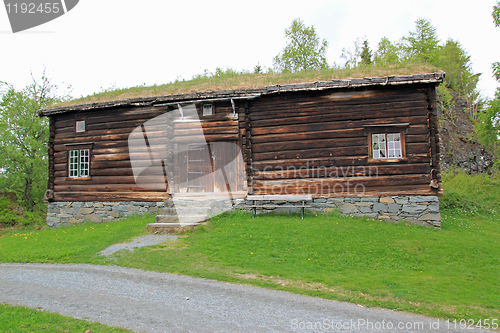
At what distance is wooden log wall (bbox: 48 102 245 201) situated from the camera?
12656 mm

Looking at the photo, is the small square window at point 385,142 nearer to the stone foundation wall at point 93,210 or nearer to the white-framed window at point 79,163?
the stone foundation wall at point 93,210

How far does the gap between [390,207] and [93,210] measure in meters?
12.7

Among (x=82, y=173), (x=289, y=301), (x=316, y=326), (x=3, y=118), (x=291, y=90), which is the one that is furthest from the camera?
(x=3, y=118)

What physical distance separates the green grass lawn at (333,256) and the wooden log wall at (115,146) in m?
1.98

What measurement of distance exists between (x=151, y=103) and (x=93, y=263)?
729cm

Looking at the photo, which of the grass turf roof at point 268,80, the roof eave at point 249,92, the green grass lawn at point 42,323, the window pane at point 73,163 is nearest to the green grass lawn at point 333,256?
the green grass lawn at point 42,323

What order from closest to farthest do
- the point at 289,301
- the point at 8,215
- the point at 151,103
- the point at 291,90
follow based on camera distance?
the point at 289,301
the point at 291,90
the point at 151,103
the point at 8,215

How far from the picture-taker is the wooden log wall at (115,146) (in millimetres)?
12656

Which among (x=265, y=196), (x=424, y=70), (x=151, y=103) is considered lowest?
(x=265, y=196)

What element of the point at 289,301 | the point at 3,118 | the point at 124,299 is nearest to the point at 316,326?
the point at 289,301

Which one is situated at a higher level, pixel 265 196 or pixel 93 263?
pixel 265 196

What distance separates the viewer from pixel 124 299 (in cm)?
540

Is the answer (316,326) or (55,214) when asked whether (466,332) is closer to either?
(316,326)

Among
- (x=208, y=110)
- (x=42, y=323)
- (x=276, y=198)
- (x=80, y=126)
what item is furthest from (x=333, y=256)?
(x=80, y=126)
